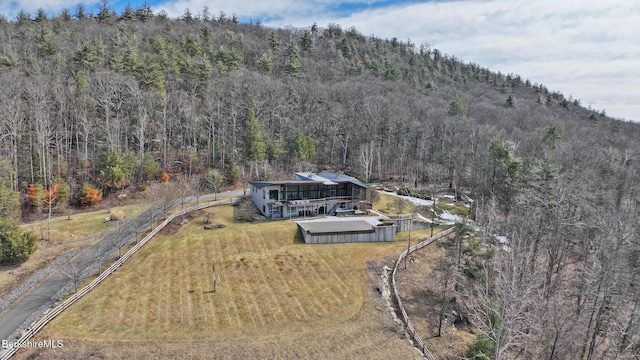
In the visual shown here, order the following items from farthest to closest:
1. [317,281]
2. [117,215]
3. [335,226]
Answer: [117,215]
[335,226]
[317,281]

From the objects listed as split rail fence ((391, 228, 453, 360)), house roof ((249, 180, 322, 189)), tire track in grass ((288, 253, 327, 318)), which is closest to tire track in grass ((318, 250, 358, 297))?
tire track in grass ((288, 253, 327, 318))

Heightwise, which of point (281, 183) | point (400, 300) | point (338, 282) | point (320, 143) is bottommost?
point (400, 300)

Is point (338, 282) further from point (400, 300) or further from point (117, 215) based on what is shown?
point (117, 215)

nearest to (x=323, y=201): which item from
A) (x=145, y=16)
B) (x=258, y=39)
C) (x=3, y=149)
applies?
(x=3, y=149)

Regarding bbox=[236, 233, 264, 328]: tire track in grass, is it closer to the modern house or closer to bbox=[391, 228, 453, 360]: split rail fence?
the modern house

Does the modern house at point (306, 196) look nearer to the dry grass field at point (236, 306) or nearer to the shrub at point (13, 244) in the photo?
the dry grass field at point (236, 306)

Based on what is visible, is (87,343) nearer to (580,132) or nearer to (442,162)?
(442,162)

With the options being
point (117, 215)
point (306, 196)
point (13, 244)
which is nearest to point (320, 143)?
point (306, 196)

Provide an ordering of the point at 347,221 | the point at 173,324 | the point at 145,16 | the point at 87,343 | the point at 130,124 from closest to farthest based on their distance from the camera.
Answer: the point at 87,343
the point at 173,324
the point at 347,221
the point at 130,124
the point at 145,16
